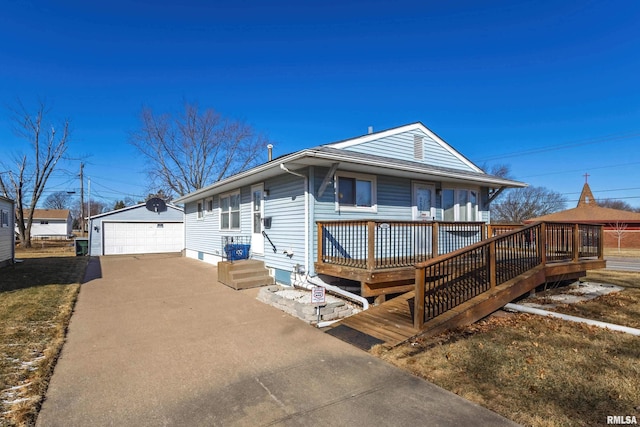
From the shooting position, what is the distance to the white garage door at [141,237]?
19.9m

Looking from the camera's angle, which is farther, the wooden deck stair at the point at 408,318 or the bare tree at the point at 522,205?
the bare tree at the point at 522,205

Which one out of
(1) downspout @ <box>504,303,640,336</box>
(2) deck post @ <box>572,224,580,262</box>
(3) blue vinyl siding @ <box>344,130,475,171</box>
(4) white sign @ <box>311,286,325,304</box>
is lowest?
(1) downspout @ <box>504,303,640,336</box>

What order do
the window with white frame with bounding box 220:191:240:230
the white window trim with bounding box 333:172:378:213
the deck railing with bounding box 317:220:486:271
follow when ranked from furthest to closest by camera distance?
the window with white frame with bounding box 220:191:240:230 → the white window trim with bounding box 333:172:378:213 → the deck railing with bounding box 317:220:486:271

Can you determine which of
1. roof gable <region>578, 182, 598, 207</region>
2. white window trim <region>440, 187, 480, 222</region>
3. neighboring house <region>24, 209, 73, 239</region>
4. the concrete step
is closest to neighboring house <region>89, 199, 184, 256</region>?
the concrete step

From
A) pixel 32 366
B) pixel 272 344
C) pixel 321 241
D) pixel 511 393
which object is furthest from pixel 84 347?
pixel 511 393

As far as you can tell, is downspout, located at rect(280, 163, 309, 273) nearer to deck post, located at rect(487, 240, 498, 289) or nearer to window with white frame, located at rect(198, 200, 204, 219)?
deck post, located at rect(487, 240, 498, 289)

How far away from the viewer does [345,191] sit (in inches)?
325

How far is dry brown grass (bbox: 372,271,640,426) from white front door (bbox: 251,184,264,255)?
242 inches

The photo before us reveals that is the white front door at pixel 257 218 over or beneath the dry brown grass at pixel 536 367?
over

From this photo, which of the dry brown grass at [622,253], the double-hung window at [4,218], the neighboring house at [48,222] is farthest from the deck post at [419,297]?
the neighboring house at [48,222]

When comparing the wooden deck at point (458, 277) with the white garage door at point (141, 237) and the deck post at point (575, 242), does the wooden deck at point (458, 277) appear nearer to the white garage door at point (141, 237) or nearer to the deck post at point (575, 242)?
the deck post at point (575, 242)

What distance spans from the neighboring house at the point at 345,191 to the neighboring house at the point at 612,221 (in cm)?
2051

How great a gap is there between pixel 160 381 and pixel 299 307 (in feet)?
9.11

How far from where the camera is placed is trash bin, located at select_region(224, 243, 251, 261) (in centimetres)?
983
